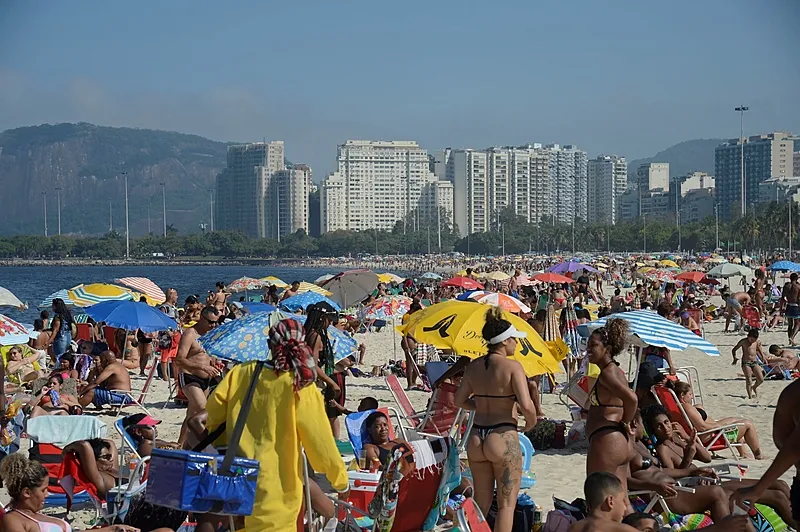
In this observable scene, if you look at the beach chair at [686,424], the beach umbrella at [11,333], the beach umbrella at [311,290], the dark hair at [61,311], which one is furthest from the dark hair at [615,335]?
the dark hair at [61,311]

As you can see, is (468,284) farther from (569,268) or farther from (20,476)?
(20,476)

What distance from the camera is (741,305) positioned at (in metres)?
21.1

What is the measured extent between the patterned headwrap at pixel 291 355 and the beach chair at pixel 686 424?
398 cm

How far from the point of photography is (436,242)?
522 ft

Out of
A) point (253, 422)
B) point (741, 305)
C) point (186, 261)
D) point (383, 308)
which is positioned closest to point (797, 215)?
point (741, 305)

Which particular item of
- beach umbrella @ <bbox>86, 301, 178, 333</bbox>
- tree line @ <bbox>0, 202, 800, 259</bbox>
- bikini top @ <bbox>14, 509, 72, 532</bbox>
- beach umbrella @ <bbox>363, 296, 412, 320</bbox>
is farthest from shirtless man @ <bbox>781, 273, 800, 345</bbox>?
tree line @ <bbox>0, 202, 800, 259</bbox>

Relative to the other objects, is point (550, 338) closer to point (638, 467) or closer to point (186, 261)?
point (638, 467)

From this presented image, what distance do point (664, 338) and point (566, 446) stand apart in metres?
1.81

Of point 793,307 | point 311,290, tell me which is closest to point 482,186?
point 793,307

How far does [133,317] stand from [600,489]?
891 centimetres

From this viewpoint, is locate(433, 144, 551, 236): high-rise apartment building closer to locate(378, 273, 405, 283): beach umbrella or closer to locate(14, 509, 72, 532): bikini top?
locate(378, 273, 405, 283): beach umbrella

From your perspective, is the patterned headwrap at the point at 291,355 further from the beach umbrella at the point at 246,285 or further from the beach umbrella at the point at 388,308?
the beach umbrella at the point at 246,285

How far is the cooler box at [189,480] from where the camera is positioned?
11.9ft

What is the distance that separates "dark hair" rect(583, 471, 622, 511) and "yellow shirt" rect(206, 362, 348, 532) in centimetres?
116
